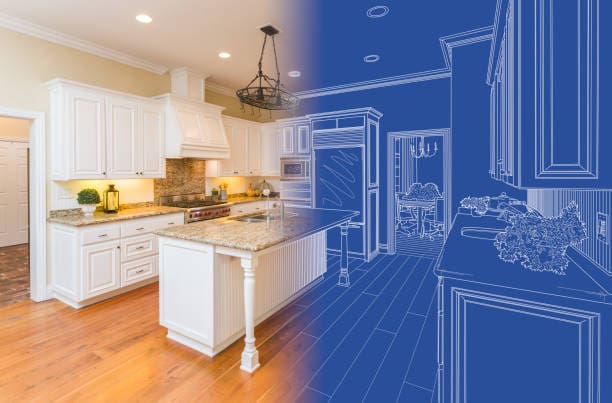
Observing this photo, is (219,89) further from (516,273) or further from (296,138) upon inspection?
(516,273)

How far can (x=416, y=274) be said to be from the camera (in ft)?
11.6

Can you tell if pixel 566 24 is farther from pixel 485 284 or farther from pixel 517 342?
pixel 517 342

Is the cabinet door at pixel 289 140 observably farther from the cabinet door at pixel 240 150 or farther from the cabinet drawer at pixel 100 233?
the cabinet door at pixel 240 150

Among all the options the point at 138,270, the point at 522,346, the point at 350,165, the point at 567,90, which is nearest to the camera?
the point at 567,90

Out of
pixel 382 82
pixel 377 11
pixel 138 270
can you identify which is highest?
pixel 377 11

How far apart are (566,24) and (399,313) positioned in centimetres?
226

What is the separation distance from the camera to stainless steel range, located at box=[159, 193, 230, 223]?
156 inches

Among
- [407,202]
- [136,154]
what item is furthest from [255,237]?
[136,154]

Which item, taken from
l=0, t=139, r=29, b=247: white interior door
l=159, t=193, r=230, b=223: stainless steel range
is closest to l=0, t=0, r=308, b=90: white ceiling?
l=159, t=193, r=230, b=223: stainless steel range

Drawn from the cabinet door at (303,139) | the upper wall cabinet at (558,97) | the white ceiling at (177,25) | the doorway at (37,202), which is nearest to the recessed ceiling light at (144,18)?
the white ceiling at (177,25)

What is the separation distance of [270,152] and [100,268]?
124 inches

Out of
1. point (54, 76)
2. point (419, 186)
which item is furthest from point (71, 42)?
point (419, 186)

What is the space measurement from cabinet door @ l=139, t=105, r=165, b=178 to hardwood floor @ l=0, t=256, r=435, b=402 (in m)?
1.50

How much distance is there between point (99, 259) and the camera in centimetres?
310
